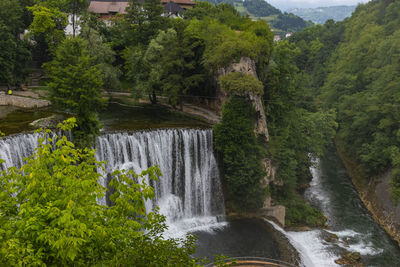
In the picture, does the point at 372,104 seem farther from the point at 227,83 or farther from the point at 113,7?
the point at 113,7

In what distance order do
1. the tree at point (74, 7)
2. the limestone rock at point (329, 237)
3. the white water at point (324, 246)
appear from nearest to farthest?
Result: 1. the white water at point (324, 246)
2. the limestone rock at point (329, 237)
3. the tree at point (74, 7)

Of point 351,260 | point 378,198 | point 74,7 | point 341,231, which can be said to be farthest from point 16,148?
point 378,198

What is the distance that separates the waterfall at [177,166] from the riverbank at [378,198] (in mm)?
15810

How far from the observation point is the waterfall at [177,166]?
28672 mm

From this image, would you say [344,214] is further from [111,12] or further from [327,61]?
[111,12]

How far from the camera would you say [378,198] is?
37344mm

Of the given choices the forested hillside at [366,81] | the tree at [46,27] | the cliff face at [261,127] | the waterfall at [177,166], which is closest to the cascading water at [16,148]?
the waterfall at [177,166]

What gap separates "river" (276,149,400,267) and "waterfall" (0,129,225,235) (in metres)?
7.79

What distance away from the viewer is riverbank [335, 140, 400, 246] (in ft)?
110

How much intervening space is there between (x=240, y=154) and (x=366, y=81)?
1219 inches

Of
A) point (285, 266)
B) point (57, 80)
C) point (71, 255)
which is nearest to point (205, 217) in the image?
point (285, 266)

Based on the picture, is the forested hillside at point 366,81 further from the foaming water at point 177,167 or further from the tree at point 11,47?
the tree at point 11,47

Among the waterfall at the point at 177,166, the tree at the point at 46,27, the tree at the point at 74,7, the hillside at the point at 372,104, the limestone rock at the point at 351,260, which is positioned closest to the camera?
the limestone rock at the point at 351,260

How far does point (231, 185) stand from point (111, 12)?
47.5m
